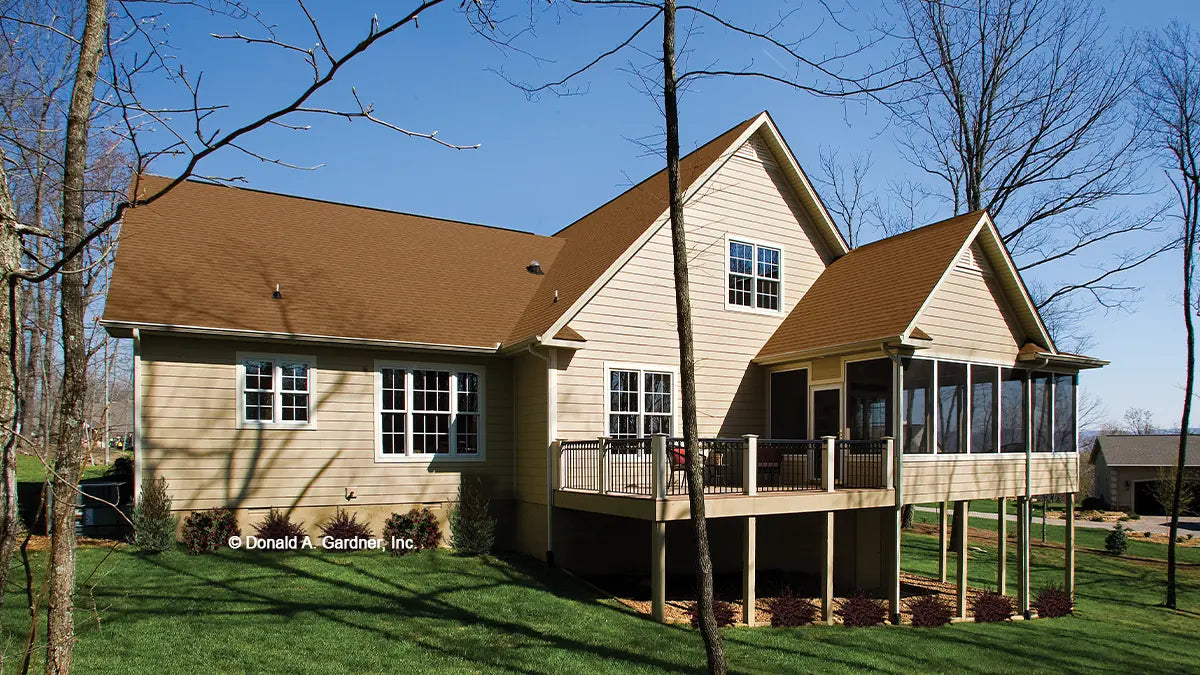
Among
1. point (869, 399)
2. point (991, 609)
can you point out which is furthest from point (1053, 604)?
point (869, 399)

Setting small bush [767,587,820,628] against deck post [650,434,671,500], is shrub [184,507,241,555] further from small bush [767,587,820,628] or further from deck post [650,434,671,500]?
small bush [767,587,820,628]

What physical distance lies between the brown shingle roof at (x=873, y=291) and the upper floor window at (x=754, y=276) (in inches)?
25.1

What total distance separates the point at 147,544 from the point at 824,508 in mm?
11004

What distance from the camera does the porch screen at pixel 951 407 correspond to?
49.3 feet

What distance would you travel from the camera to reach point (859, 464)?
1473 cm

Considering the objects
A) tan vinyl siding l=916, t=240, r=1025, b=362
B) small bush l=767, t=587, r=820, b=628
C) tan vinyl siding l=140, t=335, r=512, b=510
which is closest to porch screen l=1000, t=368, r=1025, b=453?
tan vinyl siding l=916, t=240, r=1025, b=362

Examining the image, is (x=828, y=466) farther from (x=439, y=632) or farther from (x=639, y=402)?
(x=439, y=632)

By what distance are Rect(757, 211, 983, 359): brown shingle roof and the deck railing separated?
2.08 metres

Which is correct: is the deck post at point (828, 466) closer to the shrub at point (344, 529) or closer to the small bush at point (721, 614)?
the small bush at point (721, 614)

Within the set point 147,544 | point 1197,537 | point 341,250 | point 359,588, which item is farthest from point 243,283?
point 1197,537

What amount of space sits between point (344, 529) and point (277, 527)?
113cm

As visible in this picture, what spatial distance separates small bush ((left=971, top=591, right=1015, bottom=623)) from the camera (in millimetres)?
15149

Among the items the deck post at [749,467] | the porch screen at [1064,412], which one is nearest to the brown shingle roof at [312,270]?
the deck post at [749,467]

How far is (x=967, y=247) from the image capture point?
1566cm
